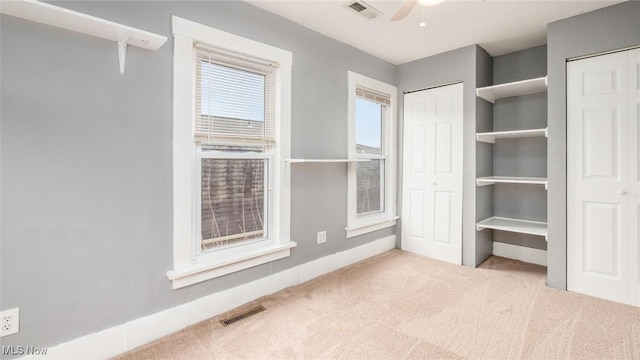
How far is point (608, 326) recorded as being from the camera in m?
2.12

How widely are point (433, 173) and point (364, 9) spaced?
2.04 meters

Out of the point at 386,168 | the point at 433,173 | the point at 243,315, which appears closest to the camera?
the point at 243,315

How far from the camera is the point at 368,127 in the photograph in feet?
12.1

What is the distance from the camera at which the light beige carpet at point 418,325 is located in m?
1.84

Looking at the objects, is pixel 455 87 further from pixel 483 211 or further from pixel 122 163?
pixel 122 163

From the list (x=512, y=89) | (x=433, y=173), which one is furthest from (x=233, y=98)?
(x=512, y=89)

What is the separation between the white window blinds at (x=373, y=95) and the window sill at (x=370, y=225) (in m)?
1.49

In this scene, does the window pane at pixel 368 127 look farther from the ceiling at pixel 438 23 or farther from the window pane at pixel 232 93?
the window pane at pixel 232 93

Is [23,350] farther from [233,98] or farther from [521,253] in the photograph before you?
[521,253]

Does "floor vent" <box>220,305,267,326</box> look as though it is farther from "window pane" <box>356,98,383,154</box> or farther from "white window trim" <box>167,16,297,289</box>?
"window pane" <box>356,98,383,154</box>

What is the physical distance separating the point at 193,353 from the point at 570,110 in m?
3.55

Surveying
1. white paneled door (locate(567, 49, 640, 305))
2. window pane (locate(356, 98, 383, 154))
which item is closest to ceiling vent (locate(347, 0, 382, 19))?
window pane (locate(356, 98, 383, 154))

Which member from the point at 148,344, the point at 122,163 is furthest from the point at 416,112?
the point at 148,344

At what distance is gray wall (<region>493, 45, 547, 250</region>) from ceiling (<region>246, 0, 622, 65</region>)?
21 cm
